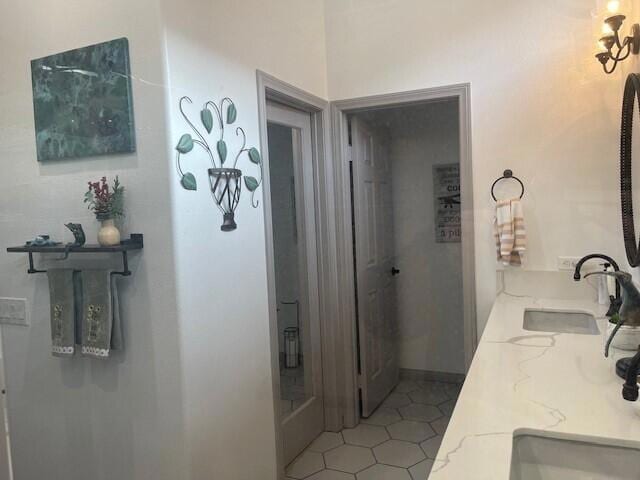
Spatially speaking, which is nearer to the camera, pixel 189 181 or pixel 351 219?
pixel 189 181

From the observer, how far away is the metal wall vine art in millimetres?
1563

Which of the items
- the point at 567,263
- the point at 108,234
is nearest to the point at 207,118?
the point at 108,234

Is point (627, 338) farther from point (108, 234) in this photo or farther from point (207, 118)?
point (108, 234)

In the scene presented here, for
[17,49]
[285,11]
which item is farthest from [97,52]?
[285,11]

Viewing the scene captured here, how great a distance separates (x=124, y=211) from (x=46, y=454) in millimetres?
1051

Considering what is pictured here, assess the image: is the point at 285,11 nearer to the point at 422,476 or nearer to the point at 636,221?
the point at 636,221

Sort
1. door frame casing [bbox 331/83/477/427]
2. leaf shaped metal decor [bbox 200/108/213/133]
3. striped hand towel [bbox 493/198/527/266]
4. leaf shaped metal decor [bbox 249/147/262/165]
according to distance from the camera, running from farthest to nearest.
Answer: door frame casing [bbox 331/83/477/427] < striped hand towel [bbox 493/198/527/266] < leaf shaped metal decor [bbox 249/147/262/165] < leaf shaped metal decor [bbox 200/108/213/133]

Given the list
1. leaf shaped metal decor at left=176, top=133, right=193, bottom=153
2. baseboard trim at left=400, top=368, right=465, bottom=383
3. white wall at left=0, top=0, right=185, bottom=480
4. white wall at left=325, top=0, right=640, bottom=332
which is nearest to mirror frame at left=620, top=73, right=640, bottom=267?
white wall at left=325, top=0, right=640, bottom=332

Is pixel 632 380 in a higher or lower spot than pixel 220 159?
lower

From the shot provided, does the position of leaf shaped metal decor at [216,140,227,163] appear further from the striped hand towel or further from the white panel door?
the striped hand towel

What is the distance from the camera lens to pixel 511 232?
89.2 inches

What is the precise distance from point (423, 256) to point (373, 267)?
1.14 ft

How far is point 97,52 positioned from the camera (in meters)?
1.59

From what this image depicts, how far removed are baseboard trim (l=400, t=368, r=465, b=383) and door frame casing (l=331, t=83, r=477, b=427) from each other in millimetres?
318
